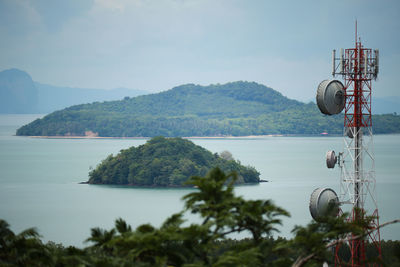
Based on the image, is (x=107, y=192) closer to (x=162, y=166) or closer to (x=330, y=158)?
(x=162, y=166)

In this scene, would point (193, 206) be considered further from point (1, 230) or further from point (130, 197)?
point (130, 197)

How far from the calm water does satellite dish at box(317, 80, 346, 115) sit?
49.7ft

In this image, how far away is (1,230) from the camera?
7348mm

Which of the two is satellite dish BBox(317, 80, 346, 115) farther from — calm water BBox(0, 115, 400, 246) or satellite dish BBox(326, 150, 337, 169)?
calm water BBox(0, 115, 400, 246)

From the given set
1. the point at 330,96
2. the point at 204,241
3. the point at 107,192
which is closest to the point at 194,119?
the point at 107,192

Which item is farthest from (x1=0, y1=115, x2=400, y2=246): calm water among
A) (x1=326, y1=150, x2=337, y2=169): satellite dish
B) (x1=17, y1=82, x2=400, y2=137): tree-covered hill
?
(x1=17, y1=82, x2=400, y2=137): tree-covered hill

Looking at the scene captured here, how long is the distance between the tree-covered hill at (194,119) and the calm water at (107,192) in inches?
989

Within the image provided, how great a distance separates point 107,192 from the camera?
46.2 m

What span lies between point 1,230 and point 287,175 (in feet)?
167

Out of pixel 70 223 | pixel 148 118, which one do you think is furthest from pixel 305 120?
pixel 70 223

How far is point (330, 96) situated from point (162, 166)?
3919cm

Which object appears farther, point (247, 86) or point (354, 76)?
point (247, 86)

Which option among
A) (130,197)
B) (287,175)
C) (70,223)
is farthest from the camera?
(287,175)

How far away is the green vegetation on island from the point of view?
667 centimetres
